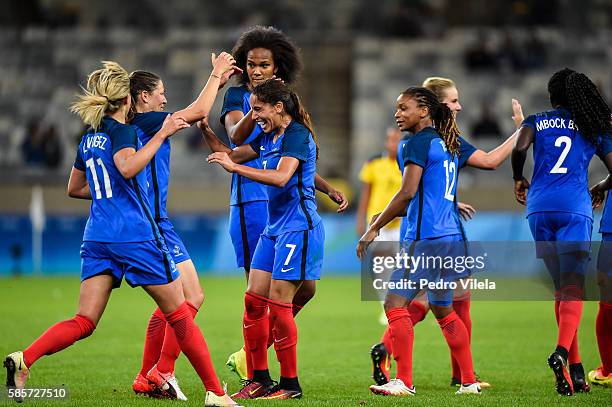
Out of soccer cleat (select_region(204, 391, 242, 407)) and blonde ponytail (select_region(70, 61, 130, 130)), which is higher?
blonde ponytail (select_region(70, 61, 130, 130))

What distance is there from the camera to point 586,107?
803 centimetres

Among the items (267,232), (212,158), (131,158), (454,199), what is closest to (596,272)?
(454,199)

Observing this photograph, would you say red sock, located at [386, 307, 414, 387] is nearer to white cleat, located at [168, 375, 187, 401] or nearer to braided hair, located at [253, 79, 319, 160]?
braided hair, located at [253, 79, 319, 160]

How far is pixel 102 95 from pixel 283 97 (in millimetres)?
1320

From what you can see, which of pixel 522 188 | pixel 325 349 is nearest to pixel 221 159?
pixel 522 188

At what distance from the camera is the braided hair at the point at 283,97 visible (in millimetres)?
7566

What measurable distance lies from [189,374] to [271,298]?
79.8 inches

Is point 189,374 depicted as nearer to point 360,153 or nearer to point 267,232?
point 267,232

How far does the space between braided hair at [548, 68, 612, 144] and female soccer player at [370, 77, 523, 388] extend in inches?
20.5

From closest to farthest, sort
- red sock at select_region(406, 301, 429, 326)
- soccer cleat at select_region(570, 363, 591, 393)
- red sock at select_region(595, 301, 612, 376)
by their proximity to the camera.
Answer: soccer cleat at select_region(570, 363, 591, 393) → red sock at select_region(595, 301, 612, 376) → red sock at select_region(406, 301, 429, 326)

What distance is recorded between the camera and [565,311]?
26.0 ft

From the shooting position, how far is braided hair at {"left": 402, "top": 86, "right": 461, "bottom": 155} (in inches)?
313

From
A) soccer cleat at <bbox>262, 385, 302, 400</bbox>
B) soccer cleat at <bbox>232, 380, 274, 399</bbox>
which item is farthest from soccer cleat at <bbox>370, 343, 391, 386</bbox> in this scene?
soccer cleat at <bbox>232, 380, 274, 399</bbox>

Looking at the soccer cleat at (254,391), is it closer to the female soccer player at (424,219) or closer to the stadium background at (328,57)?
the female soccer player at (424,219)
